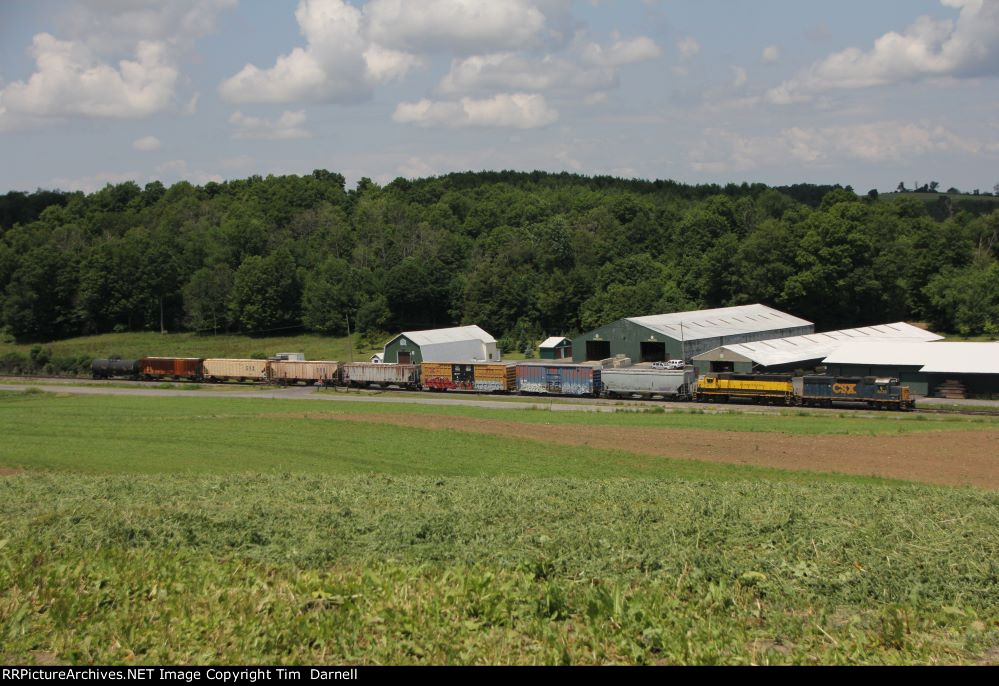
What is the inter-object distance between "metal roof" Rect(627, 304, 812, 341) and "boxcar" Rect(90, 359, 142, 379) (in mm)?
46170

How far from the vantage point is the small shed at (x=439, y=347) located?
7925 centimetres

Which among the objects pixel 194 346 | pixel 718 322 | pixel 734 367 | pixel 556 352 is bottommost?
pixel 734 367

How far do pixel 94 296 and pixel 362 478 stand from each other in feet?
351

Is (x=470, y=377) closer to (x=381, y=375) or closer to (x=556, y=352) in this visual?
(x=381, y=375)

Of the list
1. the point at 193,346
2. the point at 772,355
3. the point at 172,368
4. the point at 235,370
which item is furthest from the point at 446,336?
the point at 193,346

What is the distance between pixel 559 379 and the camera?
217ft

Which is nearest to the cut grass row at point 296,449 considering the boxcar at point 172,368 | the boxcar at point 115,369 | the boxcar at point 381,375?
the boxcar at point 381,375

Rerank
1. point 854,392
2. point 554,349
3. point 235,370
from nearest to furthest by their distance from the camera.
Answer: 1. point 854,392
2. point 235,370
3. point 554,349

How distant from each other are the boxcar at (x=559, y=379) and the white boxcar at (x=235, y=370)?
79.9 ft

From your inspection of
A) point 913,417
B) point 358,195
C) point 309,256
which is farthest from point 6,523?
point 358,195

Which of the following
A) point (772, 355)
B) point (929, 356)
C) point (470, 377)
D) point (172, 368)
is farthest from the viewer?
point (172, 368)

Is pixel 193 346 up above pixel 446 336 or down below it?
below

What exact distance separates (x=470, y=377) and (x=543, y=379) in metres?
6.18

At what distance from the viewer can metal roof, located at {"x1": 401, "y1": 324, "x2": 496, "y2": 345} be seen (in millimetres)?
79938
